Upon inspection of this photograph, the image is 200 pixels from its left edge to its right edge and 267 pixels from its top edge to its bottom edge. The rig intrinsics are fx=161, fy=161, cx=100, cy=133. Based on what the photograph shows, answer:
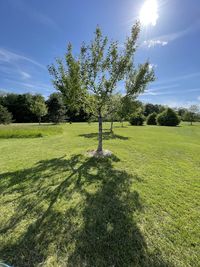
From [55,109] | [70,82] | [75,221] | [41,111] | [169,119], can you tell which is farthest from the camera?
[55,109]

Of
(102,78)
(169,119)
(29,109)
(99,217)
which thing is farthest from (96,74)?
(29,109)

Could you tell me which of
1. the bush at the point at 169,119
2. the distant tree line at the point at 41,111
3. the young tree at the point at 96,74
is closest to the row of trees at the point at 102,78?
the young tree at the point at 96,74

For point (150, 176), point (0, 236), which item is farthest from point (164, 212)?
point (0, 236)

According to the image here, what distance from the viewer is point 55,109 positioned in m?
43.5

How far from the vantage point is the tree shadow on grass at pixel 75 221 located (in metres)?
2.40

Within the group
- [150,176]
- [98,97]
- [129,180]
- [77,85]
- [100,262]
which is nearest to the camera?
[100,262]

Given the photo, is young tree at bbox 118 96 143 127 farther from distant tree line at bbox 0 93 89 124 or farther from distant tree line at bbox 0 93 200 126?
distant tree line at bbox 0 93 89 124

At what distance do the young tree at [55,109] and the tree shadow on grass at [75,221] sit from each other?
1516 inches

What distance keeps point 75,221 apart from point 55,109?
42778 mm

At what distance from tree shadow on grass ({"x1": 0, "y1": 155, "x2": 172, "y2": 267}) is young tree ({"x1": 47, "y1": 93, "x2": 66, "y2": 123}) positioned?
38502 mm

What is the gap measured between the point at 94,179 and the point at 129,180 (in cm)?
112

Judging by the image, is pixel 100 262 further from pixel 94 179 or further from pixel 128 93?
pixel 128 93

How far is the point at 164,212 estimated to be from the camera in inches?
139

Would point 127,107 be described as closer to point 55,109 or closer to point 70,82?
point 70,82
